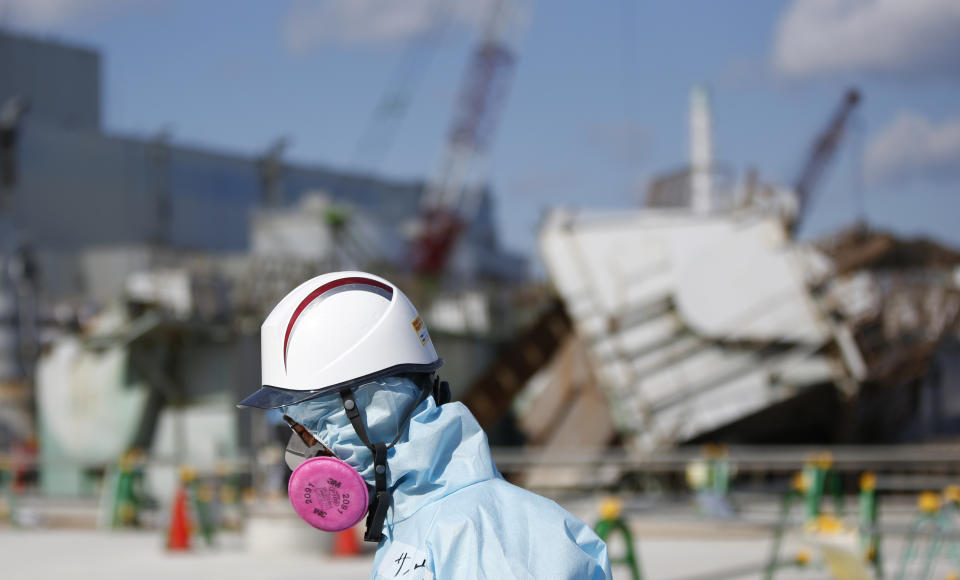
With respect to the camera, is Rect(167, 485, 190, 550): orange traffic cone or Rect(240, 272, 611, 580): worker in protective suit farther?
Rect(167, 485, 190, 550): orange traffic cone

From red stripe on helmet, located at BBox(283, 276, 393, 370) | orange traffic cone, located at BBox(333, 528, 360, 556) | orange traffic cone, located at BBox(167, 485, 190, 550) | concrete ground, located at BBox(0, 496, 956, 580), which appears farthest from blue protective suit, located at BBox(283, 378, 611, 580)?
orange traffic cone, located at BBox(167, 485, 190, 550)

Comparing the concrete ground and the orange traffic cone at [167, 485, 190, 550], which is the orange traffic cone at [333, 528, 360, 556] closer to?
the concrete ground

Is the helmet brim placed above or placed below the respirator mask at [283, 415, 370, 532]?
above

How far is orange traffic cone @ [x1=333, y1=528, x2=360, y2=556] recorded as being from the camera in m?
11.1

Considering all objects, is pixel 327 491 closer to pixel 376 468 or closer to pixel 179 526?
pixel 376 468

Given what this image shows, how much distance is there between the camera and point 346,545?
11.2 m

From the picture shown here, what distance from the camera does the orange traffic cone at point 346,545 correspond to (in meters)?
11.1

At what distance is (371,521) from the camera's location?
2.38 metres

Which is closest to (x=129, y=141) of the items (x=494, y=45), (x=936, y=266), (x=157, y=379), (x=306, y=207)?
(x=306, y=207)

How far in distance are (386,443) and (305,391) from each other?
0.23 metres

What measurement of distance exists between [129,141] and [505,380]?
3444cm

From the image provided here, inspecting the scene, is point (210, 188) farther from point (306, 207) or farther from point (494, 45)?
point (494, 45)

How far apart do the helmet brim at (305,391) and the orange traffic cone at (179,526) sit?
10201 millimetres

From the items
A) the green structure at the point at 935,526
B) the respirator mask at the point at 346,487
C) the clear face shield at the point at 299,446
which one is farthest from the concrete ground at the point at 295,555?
the respirator mask at the point at 346,487
